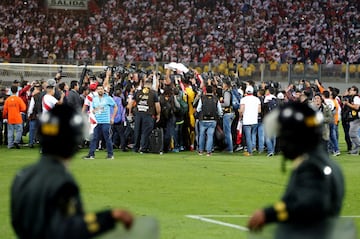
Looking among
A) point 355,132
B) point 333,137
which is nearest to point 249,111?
point 333,137

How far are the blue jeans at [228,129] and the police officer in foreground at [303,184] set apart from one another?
18.9 meters

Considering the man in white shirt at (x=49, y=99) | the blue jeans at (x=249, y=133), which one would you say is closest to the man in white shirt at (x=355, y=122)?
the blue jeans at (x=249, y=133)

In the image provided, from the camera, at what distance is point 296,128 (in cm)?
569

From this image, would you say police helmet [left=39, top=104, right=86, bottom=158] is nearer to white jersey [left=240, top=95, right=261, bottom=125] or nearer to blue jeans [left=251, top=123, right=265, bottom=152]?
white jersey [left=240, top=95, right=261, bottom=125]

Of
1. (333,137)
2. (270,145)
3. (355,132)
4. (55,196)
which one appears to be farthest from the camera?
(355,132)

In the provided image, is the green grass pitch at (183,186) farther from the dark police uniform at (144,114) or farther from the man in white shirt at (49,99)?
the man in white shirt at (49,99)

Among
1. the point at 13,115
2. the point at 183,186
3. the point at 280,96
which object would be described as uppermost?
the point at 280,96

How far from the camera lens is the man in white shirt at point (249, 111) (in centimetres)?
2395

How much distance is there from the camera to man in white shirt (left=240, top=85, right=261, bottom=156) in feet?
78.6

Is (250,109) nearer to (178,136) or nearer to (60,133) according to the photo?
(178,136)

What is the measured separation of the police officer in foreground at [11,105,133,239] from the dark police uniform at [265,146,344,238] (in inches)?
37.7

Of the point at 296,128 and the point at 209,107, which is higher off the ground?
the point at 209,107

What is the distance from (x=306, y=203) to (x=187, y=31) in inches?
2033

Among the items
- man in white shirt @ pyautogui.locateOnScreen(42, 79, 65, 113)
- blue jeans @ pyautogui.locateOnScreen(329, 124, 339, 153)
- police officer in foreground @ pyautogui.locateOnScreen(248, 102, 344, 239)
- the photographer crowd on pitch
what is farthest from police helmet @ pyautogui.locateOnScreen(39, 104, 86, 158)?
blue jeans @ pyautogui.locateOnScreen(329, 124, 339, 153)
